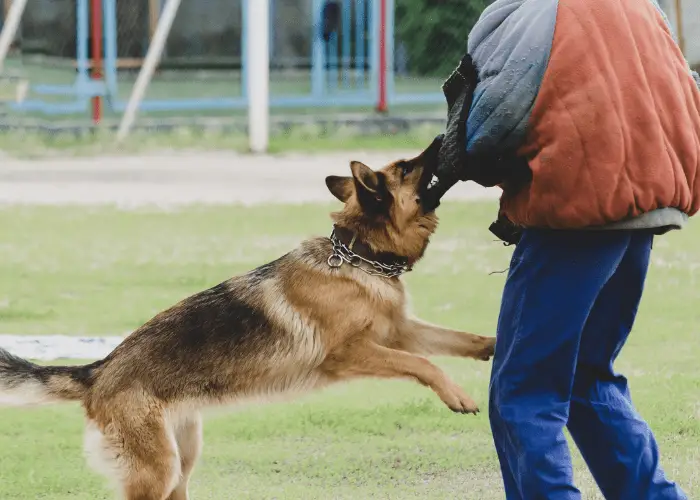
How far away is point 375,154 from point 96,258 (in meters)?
6.31

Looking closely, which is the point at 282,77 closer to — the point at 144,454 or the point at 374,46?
the point at 374,46

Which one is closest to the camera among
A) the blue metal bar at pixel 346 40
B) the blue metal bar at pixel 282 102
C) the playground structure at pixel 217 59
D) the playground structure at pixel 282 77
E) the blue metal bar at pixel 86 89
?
the blue metal bar at pixel 86 89

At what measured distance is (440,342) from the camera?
4.82m

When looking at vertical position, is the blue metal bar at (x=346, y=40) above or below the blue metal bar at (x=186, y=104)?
above

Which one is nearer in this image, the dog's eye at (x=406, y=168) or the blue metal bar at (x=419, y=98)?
the dog's eye at (x=406, y=168)

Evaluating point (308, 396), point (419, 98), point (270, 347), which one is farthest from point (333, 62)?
point (270, 347)

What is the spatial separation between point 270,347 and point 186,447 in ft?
1.59

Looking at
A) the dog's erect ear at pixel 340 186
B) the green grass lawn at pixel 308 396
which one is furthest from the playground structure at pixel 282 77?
the dog's erect ear at pixel 340 186

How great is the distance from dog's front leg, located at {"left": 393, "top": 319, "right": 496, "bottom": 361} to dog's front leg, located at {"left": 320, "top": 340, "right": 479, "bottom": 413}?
0.82 ft

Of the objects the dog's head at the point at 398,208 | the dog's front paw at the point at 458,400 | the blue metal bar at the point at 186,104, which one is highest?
the dog's head at the point at 398,208

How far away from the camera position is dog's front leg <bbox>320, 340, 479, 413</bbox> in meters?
4.44

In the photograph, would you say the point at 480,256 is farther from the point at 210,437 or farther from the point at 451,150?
the point at 451,150

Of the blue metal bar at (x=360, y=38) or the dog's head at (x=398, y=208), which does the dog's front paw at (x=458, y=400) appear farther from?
the blue metal bar at (x=360, y=38)

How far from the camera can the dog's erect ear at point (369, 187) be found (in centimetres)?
468
